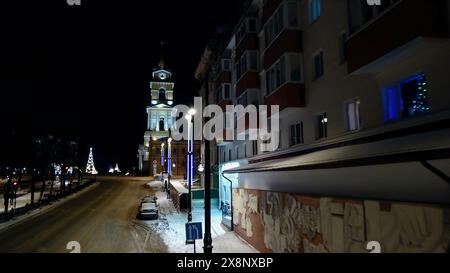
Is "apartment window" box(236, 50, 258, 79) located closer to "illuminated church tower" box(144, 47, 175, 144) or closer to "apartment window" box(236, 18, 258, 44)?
"apartment window" box(236, 18, 258, 44)

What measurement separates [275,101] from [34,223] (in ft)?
72.9

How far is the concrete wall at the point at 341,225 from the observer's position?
7004 millimetres

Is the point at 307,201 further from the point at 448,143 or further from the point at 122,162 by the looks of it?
the point at 122,162

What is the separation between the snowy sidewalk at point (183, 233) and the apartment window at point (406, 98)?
30.3 ft

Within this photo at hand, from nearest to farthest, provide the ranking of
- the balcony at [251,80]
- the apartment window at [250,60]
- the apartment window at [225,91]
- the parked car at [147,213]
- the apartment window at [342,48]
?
the apartment window at [342,48], the balcony at [251,80], the apartment window at [250,60], the parked car at [147,213], the apartment window at [225,91]

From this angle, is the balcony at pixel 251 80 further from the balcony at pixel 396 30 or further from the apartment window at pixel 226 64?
the balcony at pixel 396 30

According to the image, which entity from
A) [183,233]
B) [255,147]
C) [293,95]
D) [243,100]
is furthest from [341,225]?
[243,100]

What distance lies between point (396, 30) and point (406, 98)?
2.32m

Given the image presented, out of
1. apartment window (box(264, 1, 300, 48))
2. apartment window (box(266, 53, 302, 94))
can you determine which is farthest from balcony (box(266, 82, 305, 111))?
apartment window (box(264, 1, 300, 48))

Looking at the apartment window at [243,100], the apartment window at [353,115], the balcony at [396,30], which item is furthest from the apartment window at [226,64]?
the balcony at [396,30]

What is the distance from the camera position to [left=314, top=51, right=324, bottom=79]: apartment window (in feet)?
53.6

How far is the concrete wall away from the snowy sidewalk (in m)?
1.36

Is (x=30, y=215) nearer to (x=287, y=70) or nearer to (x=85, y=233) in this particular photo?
(x=85, y=233)

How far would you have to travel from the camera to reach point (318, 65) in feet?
54.9
